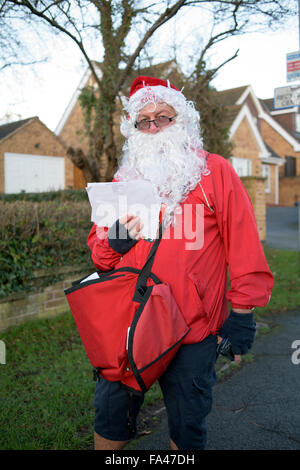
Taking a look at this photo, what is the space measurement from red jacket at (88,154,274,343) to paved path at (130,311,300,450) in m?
1.29

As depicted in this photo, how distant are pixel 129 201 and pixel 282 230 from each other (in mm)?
13377

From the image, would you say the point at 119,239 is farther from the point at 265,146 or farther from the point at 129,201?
the point at 265,146

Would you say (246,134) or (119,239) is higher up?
(246,134)

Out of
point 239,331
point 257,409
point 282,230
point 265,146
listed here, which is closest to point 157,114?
point 239,331

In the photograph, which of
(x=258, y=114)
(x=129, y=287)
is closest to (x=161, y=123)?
(x=129, y=287)

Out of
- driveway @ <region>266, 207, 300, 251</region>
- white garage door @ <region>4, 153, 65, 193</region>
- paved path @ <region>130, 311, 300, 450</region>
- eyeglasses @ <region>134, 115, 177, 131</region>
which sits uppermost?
white garage door @ <region>4, 153, 65, 193</region>

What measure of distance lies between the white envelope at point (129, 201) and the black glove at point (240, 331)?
1.76 feet

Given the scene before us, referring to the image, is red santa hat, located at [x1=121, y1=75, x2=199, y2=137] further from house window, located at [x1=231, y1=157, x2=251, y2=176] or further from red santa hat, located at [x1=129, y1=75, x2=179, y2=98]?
house window, located at [x1=231, y1=157, x2=251, y2=176]

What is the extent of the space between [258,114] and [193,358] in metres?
24.7

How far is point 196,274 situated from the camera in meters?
1.87

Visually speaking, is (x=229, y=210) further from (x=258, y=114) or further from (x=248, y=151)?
(x=258, y=114)

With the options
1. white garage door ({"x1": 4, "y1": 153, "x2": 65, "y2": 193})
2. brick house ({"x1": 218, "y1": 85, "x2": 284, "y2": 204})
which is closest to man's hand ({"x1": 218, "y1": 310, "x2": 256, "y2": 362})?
white garage door ({"x1": 4, "y1": 153, "x2": 65, "y2": 193})

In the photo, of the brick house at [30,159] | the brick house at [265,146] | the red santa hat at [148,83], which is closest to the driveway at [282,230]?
the brick house at [265,146]

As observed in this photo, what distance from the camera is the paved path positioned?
2.76m
